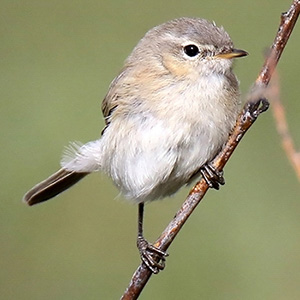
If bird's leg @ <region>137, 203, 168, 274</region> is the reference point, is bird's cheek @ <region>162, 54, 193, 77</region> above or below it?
above

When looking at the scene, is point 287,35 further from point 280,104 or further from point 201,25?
point 201,25

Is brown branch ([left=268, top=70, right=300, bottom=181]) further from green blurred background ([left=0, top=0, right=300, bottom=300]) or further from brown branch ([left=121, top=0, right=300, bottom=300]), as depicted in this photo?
green blurred background ([left=0, top=0, right=300, bottom=300])

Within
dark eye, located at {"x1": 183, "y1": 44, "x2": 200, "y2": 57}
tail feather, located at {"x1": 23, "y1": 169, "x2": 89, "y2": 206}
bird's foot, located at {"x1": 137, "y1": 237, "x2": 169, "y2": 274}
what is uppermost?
dark eye, located at {"x1": 183, "y1": 44, "x2": 200, "y2": 57}

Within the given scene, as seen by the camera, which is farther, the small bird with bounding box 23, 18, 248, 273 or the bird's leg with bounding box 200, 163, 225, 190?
the small bird with bounding box 23, 18, 248, 273

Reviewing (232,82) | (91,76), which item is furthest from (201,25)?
(91,76)

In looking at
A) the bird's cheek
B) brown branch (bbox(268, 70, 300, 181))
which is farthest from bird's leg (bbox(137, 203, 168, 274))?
brown branch (bbox(268, 70, 300, 181))

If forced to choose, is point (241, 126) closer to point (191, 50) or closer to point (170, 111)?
point (170, 111)

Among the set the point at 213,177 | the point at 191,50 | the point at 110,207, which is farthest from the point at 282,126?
the point at 110,207

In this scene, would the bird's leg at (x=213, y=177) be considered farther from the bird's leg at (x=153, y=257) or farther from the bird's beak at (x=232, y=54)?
the bird's beak at (x=232, y=54)
